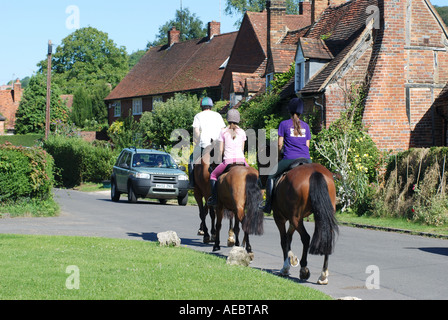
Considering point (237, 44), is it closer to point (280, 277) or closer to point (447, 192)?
point (447, 192)

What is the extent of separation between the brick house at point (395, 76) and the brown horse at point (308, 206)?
647 inches

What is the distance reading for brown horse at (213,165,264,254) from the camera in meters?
10.6

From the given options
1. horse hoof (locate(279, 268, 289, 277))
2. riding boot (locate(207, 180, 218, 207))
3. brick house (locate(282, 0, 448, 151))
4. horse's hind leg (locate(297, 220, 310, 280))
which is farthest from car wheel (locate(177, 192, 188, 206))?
horse's hind leg (locate(297, 220, 310, 280))

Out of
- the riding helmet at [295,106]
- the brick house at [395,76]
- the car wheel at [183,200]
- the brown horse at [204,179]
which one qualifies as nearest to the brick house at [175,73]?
the brick house at [395,76]

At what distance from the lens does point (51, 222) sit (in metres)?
17.8

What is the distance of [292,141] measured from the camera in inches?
390

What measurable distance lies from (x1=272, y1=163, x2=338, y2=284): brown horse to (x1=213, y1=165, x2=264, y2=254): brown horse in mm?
648

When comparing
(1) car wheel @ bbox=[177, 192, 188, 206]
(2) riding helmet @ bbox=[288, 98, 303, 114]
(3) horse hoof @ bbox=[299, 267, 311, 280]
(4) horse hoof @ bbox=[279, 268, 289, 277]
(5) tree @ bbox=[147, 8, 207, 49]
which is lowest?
(1) car wheel @ bbox=[177, 192, 188, 206]

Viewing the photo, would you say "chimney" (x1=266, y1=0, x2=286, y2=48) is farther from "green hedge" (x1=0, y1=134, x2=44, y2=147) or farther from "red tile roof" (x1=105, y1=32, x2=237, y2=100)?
"green hedge" (x1=0, y1=134, x2=44, y2=147)

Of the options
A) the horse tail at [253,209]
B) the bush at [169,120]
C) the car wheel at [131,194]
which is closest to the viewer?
the horse tail at [253,209]

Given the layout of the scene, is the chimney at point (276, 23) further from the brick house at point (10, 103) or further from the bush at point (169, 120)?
the brick house at point (10, 103)

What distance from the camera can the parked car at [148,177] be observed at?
83.5 ft
